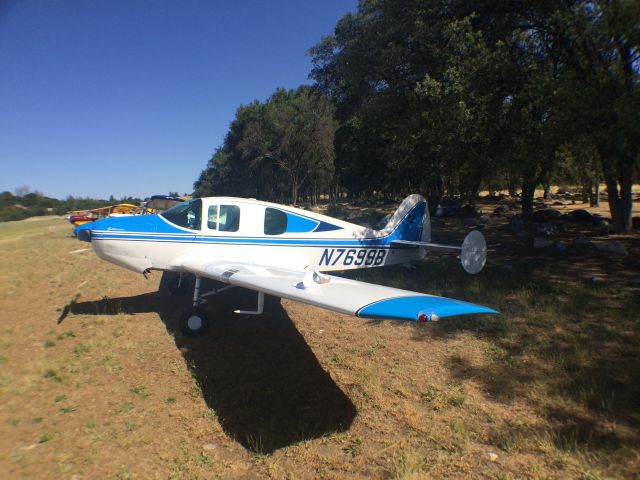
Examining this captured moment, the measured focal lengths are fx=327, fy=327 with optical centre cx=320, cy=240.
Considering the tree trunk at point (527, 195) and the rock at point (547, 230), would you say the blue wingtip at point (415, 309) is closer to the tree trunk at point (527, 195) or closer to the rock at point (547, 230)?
the tree trunk at point (527, 195)

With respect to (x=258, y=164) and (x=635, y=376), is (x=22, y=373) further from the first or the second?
(x=258, y=164)

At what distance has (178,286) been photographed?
9219 millimetres

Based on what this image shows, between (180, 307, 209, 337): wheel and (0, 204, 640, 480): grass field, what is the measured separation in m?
0.21

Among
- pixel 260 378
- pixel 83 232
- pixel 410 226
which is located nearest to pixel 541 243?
pixel 410 226

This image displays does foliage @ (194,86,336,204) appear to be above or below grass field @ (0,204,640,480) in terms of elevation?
above

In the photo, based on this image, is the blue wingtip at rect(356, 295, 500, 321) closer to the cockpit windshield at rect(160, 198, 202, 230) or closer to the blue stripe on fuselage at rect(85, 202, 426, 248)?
the blue stripe on fuselage at rect(85, 202, 426, 248)

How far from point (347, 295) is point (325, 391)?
1728 mm

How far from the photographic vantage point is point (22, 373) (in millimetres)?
5359

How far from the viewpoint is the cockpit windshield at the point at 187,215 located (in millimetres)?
7427

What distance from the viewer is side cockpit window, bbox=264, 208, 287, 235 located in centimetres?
777

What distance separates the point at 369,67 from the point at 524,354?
1226cm

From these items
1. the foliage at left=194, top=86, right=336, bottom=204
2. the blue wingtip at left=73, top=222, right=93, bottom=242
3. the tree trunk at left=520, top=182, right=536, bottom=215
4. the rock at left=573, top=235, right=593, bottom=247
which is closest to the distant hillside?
the foliage at left=194, top=86, right=336, bottom=204

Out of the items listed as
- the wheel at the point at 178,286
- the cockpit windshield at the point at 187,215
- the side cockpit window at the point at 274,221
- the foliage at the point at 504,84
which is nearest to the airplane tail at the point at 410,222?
the foliage at the point at 504,84

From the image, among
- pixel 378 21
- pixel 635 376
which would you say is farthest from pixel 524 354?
pixel 378 21
